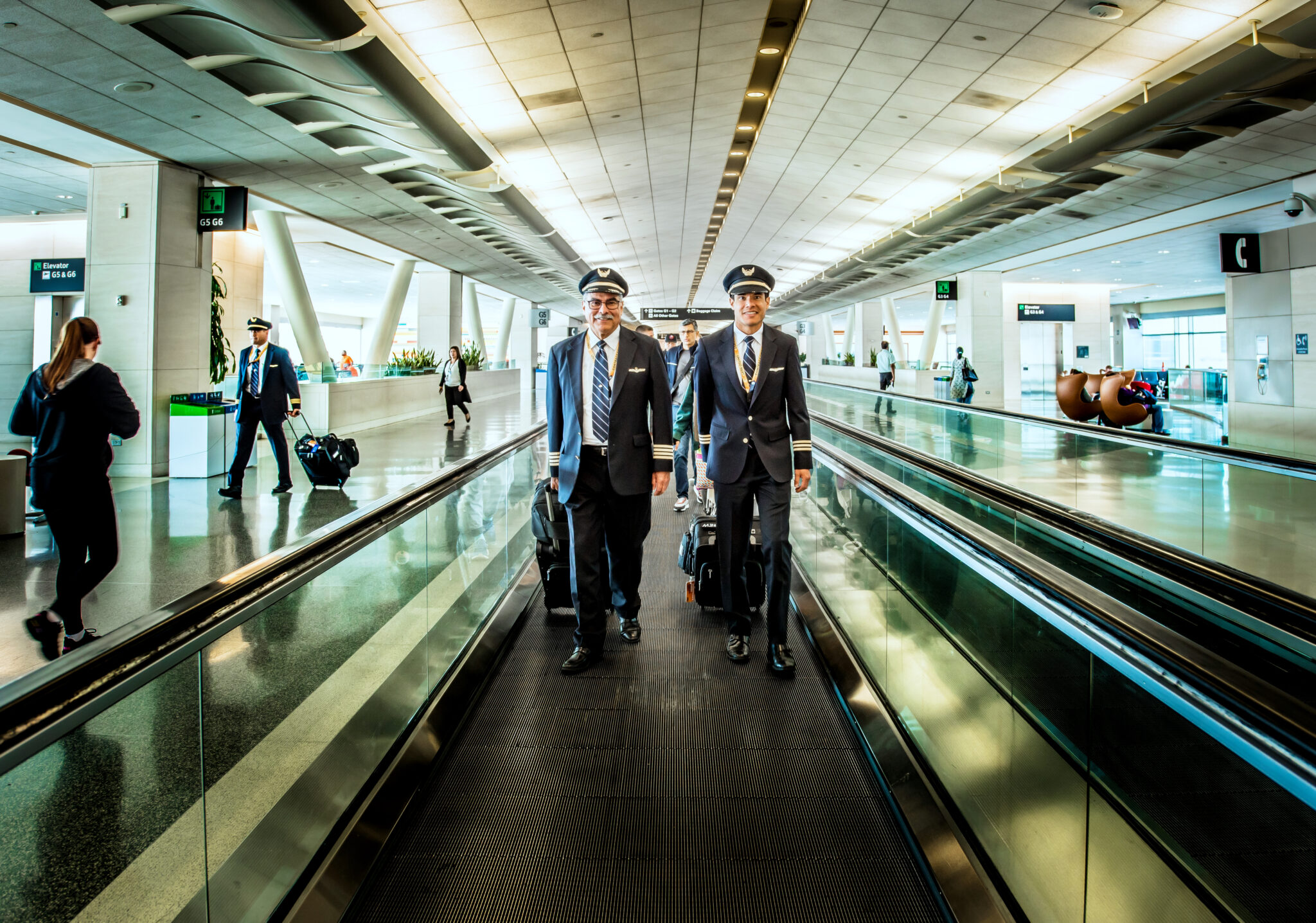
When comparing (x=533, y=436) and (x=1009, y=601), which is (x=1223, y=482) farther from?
(x=533, y=436)

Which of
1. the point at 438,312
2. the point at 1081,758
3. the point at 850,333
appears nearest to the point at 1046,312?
the point at 850,333

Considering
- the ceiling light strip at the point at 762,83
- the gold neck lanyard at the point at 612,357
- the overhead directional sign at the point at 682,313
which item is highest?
the overhead directional sign at the point at 682,313

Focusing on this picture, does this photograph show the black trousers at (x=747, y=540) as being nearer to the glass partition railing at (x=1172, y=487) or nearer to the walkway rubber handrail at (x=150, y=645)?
the walkway rubber handrail at (x=150, y=645)

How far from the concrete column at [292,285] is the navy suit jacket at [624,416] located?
12925mm

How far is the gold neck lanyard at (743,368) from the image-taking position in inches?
A: 149

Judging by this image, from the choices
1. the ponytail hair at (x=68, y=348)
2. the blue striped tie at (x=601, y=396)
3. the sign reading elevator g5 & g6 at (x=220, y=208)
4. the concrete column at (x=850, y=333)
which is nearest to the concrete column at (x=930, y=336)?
the concrete column at (x=850, y=333)

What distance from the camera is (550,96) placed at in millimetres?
10297

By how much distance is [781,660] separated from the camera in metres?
3.68

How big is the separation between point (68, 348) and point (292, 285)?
1241 centimetres

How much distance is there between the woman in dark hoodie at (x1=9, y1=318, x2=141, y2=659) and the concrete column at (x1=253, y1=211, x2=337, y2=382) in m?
11.4

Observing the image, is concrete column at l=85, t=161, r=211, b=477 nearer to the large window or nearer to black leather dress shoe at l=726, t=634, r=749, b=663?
black leather dress shoe at l=726, t=634, r=749, b=663

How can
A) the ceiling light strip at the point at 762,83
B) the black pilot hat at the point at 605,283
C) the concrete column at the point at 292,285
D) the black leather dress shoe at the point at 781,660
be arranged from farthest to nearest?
the concrete column at the point at 292,285
the ceiling light strip at the point at 762,83
the black pilot hat at the point at 605,283
the black leather dress shoe at the point at 781,660

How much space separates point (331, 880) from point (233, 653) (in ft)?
2.37

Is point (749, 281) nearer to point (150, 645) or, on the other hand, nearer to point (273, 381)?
point (150, 645)
